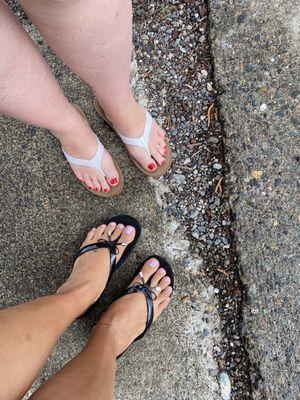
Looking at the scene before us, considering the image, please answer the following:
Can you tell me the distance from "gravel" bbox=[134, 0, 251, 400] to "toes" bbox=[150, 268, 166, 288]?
0.14 meters

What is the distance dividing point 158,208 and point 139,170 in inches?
6.5

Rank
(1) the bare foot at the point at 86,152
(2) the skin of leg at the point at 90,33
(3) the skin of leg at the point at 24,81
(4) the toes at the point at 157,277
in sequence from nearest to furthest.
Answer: (2) the skin of leg at the point at 90,33, (3) the skin of leg at the point at 24,81, (1) the bare foot at the point at 86,152, (4) the toes at the point at 157,277

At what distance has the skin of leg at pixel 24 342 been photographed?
1112 millimetres

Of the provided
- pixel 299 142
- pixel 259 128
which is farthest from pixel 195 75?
pixel 299 142

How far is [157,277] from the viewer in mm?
1682

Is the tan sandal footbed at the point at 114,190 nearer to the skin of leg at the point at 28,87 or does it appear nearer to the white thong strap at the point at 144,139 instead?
the white thong strap at the point at 144,139

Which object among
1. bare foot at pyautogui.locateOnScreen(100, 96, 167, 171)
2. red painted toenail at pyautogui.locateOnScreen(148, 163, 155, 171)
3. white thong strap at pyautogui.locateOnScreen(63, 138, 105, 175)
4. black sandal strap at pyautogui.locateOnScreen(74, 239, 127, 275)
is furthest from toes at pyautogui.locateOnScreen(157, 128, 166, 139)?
black sandal strap at pyautogui.locateOnScreen(74, 239, 127, 275)

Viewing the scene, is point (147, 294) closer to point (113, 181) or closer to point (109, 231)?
point (109, 231)

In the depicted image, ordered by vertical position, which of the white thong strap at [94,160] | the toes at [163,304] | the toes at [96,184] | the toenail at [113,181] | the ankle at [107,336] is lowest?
the toes at [163,304]

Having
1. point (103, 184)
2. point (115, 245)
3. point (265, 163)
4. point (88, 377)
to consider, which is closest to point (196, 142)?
point (265, 163)

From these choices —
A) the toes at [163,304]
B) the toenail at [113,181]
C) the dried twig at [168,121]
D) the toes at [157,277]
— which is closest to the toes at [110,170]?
the toenail at [113,181]

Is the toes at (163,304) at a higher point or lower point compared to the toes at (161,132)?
lower

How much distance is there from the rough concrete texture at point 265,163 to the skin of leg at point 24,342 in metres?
0.69

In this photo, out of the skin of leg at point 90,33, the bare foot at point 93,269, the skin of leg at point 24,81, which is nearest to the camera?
the skin of leg at point 90,33
